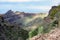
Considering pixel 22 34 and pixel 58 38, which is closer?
pixel 58 38

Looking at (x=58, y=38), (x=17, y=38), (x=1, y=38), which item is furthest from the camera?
(x=17, y=38)

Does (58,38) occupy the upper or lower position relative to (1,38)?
upper

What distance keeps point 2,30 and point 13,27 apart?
1.19 m

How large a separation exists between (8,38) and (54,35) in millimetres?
7524

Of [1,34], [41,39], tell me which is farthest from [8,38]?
[41,39]

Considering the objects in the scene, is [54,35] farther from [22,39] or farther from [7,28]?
[7,28]

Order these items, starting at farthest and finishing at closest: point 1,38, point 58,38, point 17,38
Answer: point 17,38
point 1,38
point 58,38

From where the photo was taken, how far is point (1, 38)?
1233cm

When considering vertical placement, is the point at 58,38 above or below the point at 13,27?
above

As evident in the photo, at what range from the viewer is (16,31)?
13.8 meters

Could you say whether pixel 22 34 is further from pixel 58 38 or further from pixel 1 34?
pixel 58 38

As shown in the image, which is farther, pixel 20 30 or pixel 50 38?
pixel 20 30

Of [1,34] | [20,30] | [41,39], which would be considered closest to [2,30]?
[1,34]

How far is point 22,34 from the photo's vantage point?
13.9 metres
